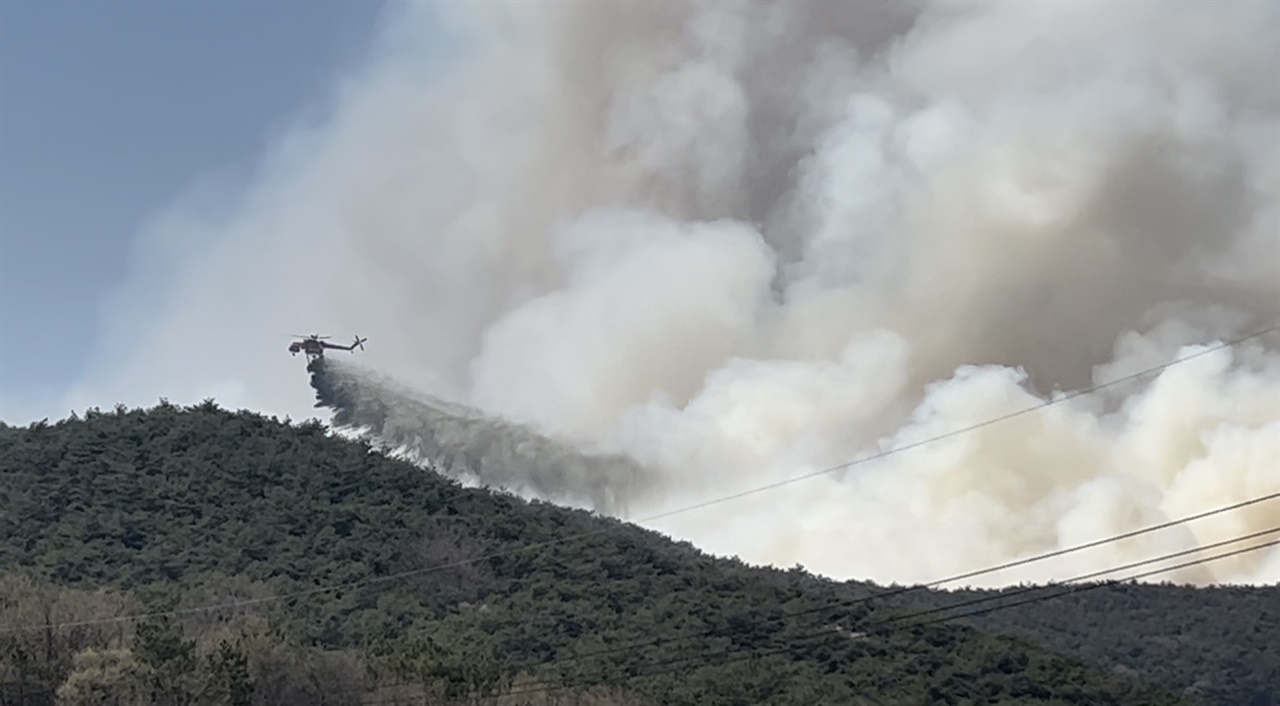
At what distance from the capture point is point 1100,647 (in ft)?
390

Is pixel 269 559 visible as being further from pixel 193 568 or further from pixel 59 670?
pixel 59 670

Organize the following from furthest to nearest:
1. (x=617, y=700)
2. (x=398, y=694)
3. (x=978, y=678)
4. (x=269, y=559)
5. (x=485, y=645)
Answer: (x=269, y=559)
(x=978, y=678)
(x=485, y=645)
(x=617, y=700)
(x=398, y=694)

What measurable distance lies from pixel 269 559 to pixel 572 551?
25.5 m

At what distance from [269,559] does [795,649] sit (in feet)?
126

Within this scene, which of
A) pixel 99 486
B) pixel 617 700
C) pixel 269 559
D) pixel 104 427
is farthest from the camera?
pixel 104 427

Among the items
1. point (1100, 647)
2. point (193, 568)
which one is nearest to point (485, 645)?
point (193, 568)

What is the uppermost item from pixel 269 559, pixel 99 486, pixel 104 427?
pixel 104 427

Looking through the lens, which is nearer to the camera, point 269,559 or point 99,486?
point 269,559

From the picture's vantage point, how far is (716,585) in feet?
401

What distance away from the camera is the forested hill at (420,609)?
74.5m

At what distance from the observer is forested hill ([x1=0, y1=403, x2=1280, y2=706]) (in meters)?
74.5

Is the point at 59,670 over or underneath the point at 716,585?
underneath

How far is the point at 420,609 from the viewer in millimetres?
103938

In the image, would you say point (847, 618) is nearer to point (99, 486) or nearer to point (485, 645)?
point (485, 645)
